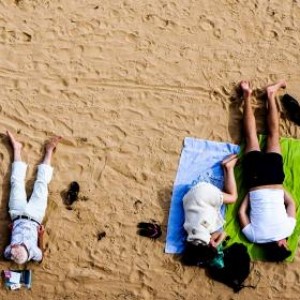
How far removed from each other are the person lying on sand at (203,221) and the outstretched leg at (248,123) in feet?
2.16

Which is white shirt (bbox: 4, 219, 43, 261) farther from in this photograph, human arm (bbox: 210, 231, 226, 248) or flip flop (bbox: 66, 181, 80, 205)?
human arm (bbox: 210, 231, 226, 248)

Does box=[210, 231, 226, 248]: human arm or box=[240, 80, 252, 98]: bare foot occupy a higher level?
box=[240, 80, 252, 98]: bare foot

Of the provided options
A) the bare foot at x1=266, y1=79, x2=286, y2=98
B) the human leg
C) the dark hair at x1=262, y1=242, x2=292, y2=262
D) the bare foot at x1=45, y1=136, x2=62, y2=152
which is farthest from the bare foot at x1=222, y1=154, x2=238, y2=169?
the bare foot at x1=45, y1=136, x2=62, y2=152

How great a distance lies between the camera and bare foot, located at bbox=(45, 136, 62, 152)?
21.4 ft

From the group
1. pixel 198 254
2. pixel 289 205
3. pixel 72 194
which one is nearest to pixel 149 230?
pixel 198 254

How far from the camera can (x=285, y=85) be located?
6859 mm

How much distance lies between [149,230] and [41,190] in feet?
4.28

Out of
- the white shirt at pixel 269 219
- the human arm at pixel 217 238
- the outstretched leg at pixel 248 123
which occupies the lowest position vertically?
the human arm at pixel 217 238

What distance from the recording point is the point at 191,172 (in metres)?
6.60

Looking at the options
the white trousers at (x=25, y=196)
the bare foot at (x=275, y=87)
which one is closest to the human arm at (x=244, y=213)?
the bare foot at (x=275, y=87)

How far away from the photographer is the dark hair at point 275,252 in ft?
20.4

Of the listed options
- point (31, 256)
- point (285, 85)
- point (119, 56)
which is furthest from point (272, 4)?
point (31, 256)

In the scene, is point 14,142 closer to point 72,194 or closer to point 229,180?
point 72,194

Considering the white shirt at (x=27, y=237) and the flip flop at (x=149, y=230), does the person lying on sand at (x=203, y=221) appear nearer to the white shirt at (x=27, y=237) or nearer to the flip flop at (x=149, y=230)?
the flip flop at (x=149, y=230)
